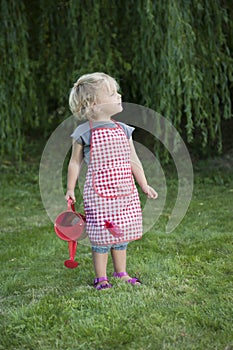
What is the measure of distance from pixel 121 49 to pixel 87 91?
3.18m

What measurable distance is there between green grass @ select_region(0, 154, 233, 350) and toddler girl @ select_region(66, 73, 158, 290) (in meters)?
0.28

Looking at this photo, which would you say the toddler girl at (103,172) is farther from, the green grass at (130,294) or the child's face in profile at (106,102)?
the green grass at (130,294)

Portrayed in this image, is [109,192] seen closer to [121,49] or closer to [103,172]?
[103,172]

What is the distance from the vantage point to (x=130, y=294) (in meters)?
3.34

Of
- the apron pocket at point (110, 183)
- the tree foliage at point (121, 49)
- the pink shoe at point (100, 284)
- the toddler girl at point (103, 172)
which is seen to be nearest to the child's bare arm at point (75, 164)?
the toddler girl at point (103, 172)

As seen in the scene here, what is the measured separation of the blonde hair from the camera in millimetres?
3520

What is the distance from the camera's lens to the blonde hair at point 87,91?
352 cm

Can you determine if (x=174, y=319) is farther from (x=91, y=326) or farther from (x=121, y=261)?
(x=121, y=261)

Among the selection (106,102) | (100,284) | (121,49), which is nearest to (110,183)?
(106,102)

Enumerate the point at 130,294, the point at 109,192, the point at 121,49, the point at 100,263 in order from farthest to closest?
the point at 121,49 < the point at 100,263 < the point at 109,192 < the point at 130,294

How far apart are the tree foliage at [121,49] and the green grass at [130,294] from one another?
118 cm

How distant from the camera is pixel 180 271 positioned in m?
3.85

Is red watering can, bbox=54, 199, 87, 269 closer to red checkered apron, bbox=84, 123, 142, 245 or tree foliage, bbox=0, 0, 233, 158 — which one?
red checkered apron, bbox=84, 123, 142, 245

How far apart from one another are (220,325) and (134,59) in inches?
142
